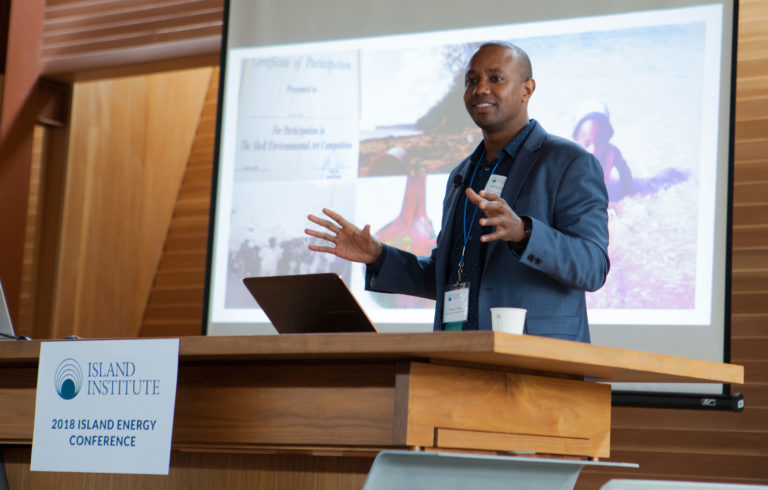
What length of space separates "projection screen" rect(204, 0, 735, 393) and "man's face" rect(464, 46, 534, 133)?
1.35 meters

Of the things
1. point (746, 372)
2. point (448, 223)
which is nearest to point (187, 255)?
point (746, 372)

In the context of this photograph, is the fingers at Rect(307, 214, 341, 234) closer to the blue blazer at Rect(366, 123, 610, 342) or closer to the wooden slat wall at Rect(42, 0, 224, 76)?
the blue blazer at Rect(366, 123, 610, 342)

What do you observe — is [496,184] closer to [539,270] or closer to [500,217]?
[539,270]

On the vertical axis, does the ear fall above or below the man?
above

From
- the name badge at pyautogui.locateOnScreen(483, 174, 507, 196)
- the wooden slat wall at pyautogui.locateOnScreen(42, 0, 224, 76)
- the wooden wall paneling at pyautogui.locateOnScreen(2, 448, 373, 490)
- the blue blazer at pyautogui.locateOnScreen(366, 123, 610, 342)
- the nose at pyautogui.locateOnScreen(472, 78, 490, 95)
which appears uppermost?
the wooden slat wall at pyautogui.locateOnScreen(42, 0, 224, 76)

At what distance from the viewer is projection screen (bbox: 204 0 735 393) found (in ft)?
11.3

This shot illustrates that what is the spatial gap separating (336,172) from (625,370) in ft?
8.45

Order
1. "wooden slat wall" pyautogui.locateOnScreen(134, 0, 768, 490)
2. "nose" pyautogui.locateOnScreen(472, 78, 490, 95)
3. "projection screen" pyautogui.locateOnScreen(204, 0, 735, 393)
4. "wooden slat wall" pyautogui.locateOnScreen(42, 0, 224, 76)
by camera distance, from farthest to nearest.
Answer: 1. "wooden slat wall" pyautogui.locateOnScreen(42, 0, 224, 76)
2. "wooden slat wall" pyautogui.locateOnScreen(134, 0, 768, 490)
3. "projection screen" pyautogui.locateOnScreen(204, 0, 735, 393)
4. "nose" pyautogui.locateOnScreen(472, 78, 490, 95)

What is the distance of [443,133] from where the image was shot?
3.95m

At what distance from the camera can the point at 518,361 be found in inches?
60.0

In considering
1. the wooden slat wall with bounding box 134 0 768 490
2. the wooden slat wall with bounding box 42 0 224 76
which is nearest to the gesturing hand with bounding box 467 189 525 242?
the wooden slat wall with bounding box 134 0 768 490

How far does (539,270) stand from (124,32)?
3.97 m

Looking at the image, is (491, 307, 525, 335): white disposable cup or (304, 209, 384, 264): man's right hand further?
(304, 209, 384, 264): man's right hand

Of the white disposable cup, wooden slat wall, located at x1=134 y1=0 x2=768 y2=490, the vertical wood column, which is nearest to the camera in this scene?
the white disposable cup
